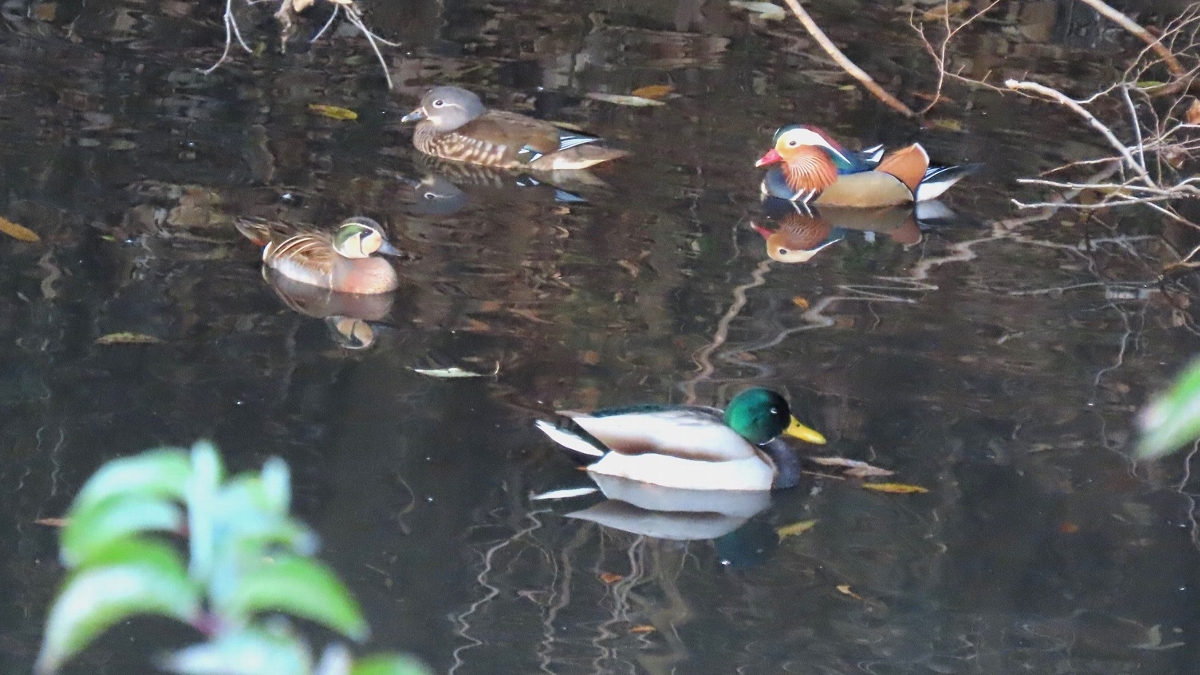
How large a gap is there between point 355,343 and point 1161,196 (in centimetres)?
413

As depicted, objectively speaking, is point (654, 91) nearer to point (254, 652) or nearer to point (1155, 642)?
point (1155, 642)

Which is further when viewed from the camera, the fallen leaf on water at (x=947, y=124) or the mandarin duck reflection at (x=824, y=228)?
the fallen leaf on water at (x=947, y=124)

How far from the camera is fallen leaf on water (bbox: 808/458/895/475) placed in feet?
19.7

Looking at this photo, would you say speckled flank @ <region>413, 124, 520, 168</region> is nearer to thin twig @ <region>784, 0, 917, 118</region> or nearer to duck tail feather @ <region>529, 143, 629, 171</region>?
duck tail feather @ <region>529, 143, 629, 171</region>

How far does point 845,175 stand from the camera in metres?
9.70

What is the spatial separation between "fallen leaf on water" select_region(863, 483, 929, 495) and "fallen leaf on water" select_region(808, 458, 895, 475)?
70 millimetres

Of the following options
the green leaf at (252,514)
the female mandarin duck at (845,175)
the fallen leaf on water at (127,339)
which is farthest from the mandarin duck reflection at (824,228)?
the green leaf at (252,514)

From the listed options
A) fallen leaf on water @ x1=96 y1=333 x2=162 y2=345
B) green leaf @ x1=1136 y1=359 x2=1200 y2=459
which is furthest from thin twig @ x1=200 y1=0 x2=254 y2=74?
green leaf @ x1=1136 y1=359 x2=1200 y2=459

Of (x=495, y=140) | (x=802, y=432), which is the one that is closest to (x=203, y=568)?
(x=802, y=432)

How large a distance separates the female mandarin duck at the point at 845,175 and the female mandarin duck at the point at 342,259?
3.00 metres

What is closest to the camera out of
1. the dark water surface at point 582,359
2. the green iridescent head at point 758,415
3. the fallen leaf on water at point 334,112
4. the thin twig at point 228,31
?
the dark water surface at point 582,359

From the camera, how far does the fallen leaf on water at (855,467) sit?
6.02 meters

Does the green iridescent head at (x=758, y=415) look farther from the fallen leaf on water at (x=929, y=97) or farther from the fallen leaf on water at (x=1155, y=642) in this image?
the fallen leaf on water at (x=929, y=97)

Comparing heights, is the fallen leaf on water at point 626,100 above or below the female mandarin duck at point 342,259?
below
